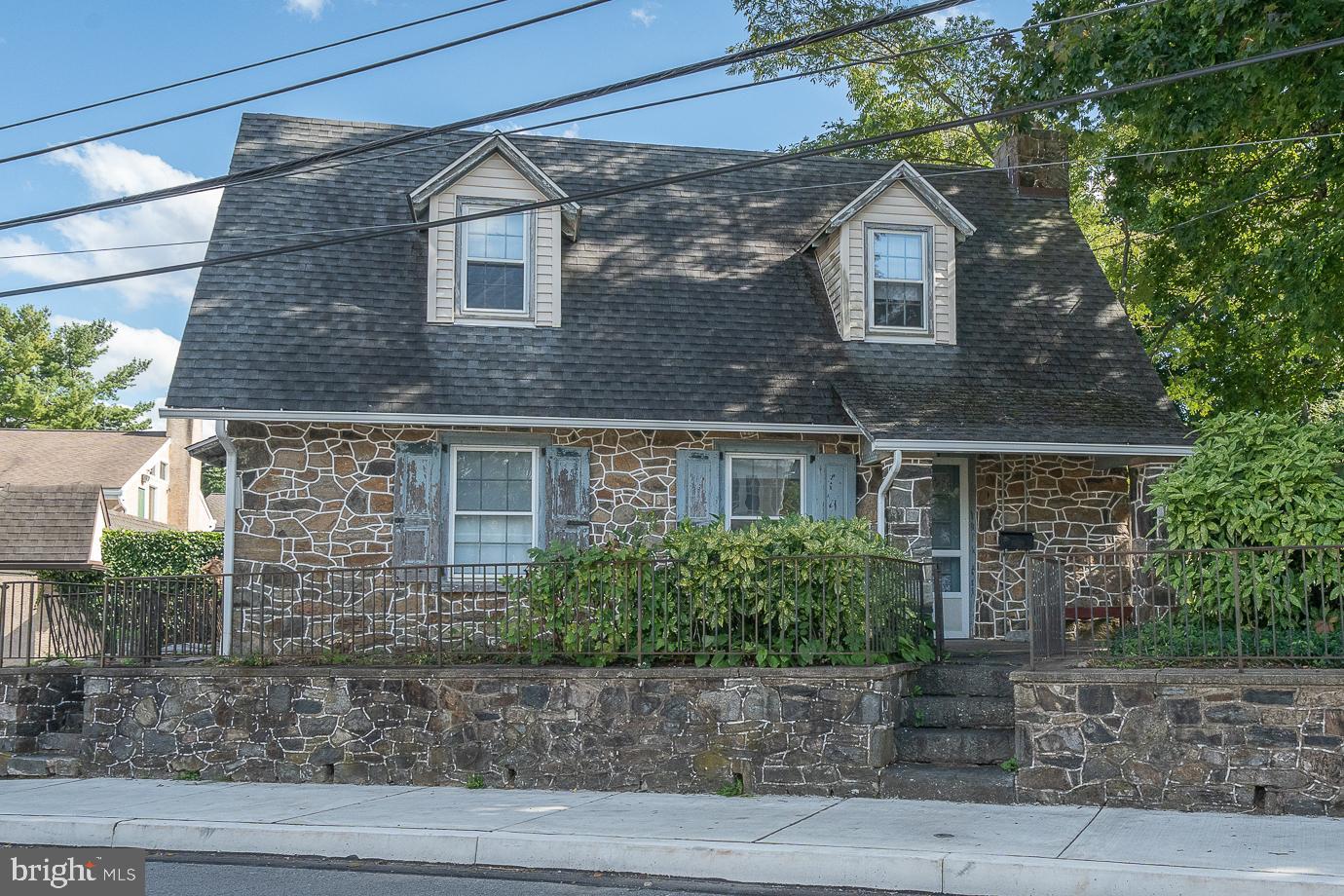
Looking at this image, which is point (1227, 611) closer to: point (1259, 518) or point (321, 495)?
point (1259, 518)

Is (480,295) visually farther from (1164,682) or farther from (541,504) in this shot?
(1164,682)

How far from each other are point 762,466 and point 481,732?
16.7ft

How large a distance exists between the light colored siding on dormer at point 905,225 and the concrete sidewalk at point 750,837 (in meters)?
7.34

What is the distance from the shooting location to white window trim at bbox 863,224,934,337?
51.0 ft

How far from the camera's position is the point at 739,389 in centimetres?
1443

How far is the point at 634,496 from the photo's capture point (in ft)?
46.3

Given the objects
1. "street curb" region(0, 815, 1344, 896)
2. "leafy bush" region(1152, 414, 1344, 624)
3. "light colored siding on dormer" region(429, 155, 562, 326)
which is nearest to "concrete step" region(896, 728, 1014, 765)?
"leafy bush" region(1152, 414, 1344, 624)

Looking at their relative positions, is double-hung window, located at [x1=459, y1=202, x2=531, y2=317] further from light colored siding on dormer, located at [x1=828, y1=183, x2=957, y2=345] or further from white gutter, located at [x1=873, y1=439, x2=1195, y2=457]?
white gutter, located at [x1=873, y1=439, x2=1195, y2=457]

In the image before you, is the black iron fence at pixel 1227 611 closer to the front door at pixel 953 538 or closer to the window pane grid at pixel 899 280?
the front door at pixel 953 538

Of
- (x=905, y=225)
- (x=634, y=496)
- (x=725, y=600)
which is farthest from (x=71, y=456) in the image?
(x=725, y=600)

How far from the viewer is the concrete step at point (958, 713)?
1055 cm

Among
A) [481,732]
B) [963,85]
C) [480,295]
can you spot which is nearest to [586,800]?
[481,732]

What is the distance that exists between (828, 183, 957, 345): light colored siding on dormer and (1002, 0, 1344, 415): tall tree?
1.92 meters

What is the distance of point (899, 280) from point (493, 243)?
16.6 ft
